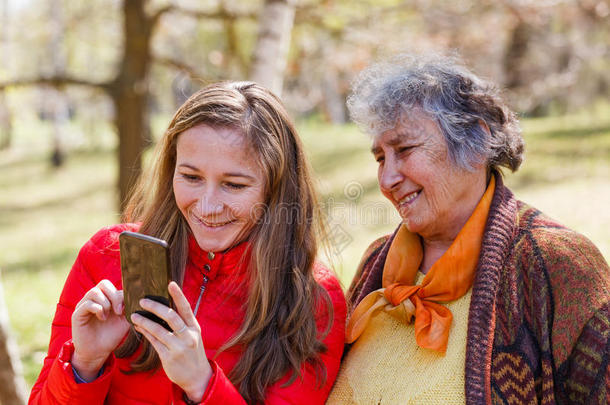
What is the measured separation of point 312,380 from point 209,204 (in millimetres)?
742

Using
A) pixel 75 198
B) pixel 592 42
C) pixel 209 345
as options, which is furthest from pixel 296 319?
pixel 592 42

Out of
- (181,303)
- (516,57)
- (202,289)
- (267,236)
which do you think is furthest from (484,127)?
(516,57)

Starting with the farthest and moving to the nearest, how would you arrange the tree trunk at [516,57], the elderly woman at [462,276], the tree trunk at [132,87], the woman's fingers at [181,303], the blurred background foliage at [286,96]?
the tree trunk at [516,57]
the tree trunk at [132,87]
the blurred background foliage at [286,96]
the elderly woman at [462,276]
the woman's fingers at [181,303]

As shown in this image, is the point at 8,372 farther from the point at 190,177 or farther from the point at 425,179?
the point at 425,179

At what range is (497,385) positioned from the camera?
87.5 inches

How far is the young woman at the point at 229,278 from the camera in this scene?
2176 millimetres

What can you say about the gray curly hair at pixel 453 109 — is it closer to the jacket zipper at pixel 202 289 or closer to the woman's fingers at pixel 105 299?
the jacket zipper at pixel 202 289

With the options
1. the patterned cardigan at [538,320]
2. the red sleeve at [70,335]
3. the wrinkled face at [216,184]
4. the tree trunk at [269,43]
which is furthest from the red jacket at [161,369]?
the tree trunk at [269,43]

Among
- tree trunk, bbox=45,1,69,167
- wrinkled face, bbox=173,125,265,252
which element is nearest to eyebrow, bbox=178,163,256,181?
wrinkled face, bbox=173,125,265,252

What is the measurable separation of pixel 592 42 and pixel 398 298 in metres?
17.9

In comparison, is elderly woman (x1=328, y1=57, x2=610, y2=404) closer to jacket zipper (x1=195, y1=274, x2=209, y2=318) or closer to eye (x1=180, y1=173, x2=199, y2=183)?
jacket zipper (x1=195, y1=274, x2=209, y2=318)

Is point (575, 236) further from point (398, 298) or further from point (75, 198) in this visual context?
point (75, 198)

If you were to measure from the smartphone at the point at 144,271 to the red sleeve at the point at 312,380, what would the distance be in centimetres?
25

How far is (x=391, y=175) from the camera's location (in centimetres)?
261
